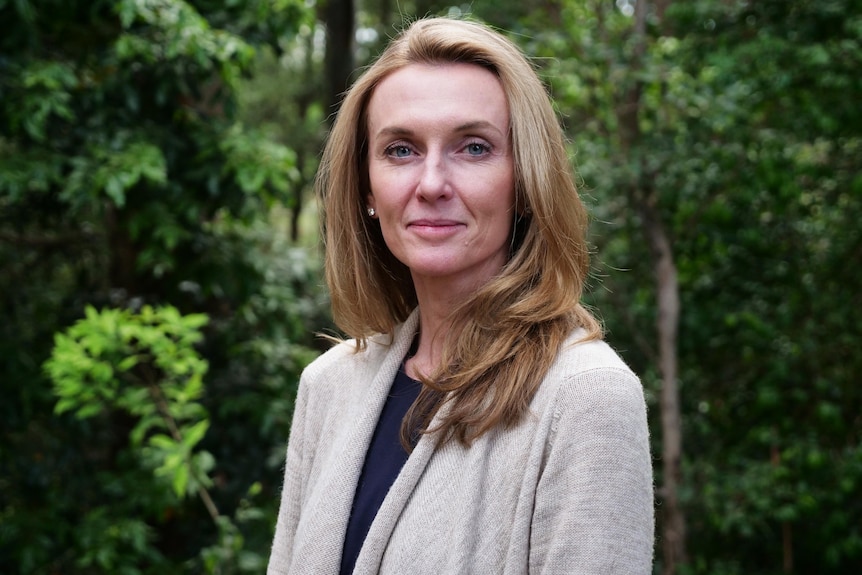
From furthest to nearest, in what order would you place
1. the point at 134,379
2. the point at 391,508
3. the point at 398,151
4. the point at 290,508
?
the point at 134,379 < the point at 290,508 < the point at 398,151 < the point at 391,508

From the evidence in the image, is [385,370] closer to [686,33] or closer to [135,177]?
[135,177]

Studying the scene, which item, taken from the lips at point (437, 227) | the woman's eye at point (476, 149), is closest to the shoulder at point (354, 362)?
the lips at point (437, 227)

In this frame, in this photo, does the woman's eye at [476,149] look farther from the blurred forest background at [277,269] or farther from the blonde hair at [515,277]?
the blurred forest background at [277,269]

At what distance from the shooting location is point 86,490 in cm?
425

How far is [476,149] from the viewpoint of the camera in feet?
5.07

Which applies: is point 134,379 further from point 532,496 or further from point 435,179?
point 532,496

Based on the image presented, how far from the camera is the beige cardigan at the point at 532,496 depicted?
51.1 inches

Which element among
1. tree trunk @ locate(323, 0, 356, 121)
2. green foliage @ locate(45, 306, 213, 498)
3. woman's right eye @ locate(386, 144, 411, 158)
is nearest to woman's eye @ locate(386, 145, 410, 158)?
woman's right eye @ locate(386, 144, 411, 158)

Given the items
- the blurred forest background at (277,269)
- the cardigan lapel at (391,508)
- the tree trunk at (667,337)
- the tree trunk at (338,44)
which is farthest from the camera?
the tree trunk at (338,44)

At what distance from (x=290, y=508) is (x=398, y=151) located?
761 millimetres

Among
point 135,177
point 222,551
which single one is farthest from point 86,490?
point 135,177

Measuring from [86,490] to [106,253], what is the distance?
119 centimetres

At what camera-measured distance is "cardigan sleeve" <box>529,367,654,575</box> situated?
1.29 metres

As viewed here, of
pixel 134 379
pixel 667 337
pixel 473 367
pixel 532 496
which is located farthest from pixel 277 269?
pixel 532 496
